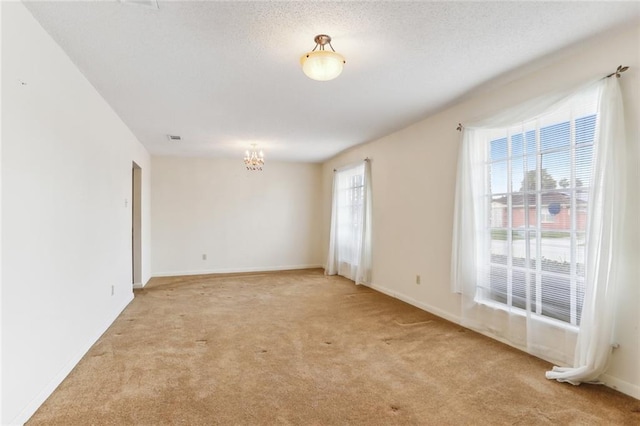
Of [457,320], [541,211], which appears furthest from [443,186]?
[457,320]

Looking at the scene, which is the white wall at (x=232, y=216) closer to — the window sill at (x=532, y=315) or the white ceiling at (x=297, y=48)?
the white ceiling at (x=297, y=48)

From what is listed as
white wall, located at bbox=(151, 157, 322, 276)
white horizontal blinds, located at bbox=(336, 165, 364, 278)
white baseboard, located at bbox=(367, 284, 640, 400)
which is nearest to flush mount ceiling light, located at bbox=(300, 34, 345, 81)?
white baseboard, located at bbox=(367, 284, 640, 400)

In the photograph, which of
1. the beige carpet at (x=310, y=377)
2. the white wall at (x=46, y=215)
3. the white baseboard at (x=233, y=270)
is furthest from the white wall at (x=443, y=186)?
the white wall at (x=46, y=215)

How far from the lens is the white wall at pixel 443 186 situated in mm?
2266

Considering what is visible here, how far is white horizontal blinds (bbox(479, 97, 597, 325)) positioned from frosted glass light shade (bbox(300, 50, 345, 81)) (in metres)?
1.90

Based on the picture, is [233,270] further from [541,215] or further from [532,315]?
[541,215]

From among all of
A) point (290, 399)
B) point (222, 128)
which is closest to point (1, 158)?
point (290, 399)

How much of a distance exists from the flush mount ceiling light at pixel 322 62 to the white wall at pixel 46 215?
5.64 ft

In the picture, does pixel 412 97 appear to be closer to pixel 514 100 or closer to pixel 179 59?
pixel 514 100

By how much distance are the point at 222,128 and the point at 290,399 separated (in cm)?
368

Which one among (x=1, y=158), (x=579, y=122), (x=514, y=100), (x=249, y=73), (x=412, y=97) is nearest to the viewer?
(x=1, y=158)

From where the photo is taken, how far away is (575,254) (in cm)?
257

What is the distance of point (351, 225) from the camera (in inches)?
247

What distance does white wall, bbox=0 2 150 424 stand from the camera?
1837 millimetres
